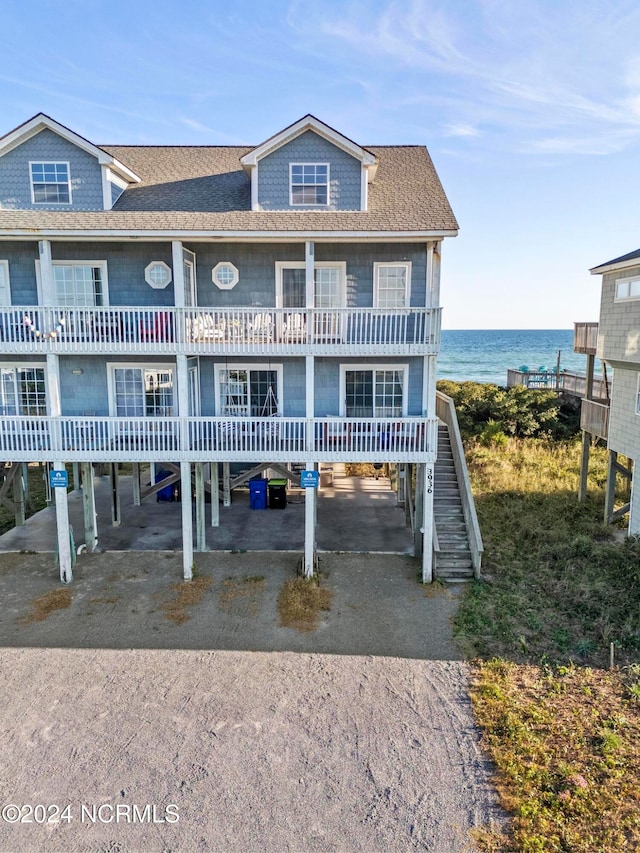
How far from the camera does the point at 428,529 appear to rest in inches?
564

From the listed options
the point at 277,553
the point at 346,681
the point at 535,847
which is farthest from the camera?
the point at 277,553

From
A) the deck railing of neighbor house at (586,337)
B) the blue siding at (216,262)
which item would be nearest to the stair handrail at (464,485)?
the blue siding at (216,262)

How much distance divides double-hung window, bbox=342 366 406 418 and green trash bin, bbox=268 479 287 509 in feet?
18.8

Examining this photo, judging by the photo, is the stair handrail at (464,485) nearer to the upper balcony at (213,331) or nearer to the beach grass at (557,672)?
the beach grass at (557,672)

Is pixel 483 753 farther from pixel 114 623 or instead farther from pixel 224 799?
pixel 114 623

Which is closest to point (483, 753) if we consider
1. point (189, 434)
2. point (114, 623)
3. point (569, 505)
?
point (114, 623)

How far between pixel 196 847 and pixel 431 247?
13.0 m

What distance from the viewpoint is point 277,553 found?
53.1 feet

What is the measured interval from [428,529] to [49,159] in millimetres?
14148

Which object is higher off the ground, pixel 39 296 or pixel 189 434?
pixel 39 296

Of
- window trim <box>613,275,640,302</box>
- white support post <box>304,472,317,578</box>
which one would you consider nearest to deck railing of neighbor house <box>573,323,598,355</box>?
window trim <box>613,275,640,302</box>

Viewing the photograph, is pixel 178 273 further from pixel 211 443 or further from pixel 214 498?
pixel 214 498

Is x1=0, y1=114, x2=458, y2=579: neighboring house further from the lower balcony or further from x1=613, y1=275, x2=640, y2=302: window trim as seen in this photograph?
x1=613, y1=275, x2=640, y2=302: window trim

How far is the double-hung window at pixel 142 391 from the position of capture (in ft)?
51.6
